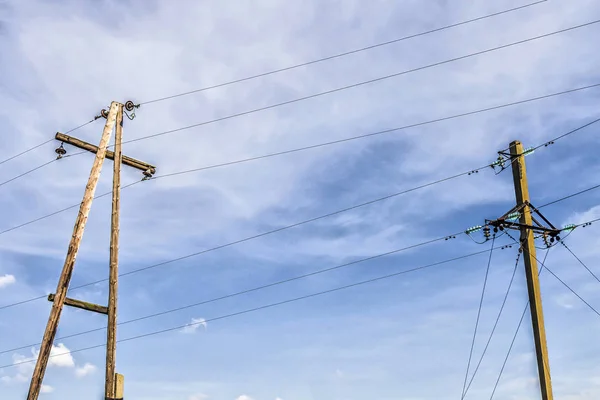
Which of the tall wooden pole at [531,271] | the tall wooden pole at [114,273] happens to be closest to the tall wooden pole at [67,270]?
the tall wooden pole at [114,273]

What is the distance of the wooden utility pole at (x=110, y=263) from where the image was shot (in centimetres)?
1291

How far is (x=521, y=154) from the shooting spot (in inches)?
662

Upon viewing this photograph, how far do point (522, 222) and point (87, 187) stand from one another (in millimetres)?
11457

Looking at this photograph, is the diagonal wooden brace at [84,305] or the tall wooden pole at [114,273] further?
the diagonal wooden brace at [84,305]

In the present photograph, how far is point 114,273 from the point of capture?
1403cm

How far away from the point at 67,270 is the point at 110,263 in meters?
0.95

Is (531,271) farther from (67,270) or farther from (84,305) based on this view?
(67,270)

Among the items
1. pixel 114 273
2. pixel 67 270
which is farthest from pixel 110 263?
pixel 67 270

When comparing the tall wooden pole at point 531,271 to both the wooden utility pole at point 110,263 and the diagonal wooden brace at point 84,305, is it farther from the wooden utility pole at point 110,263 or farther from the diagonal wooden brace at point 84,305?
the diagonal wooden brace at point 84,305

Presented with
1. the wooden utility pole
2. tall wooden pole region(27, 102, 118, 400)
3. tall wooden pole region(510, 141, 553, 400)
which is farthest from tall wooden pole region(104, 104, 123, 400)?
tall wooden pole region(510, 141, 553, 400)

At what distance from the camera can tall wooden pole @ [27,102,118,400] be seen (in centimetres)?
1300

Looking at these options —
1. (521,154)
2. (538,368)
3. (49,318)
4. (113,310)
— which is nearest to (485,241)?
(521,154)

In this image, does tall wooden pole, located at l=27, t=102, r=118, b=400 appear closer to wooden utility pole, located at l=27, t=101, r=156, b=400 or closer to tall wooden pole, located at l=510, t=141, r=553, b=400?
wooden utility pole, located at l=27, t=101, r=156, b=400

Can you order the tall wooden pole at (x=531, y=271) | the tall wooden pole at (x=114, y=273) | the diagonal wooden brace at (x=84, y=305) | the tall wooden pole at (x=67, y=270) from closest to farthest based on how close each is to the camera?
the tall wooden pole at (x=114, y=273)
the tall wooden pole at (x=67, y=270)
the diagonal wooden brace at (x=84, y=305)
the tall wooden pole at (x=531, y=271)
